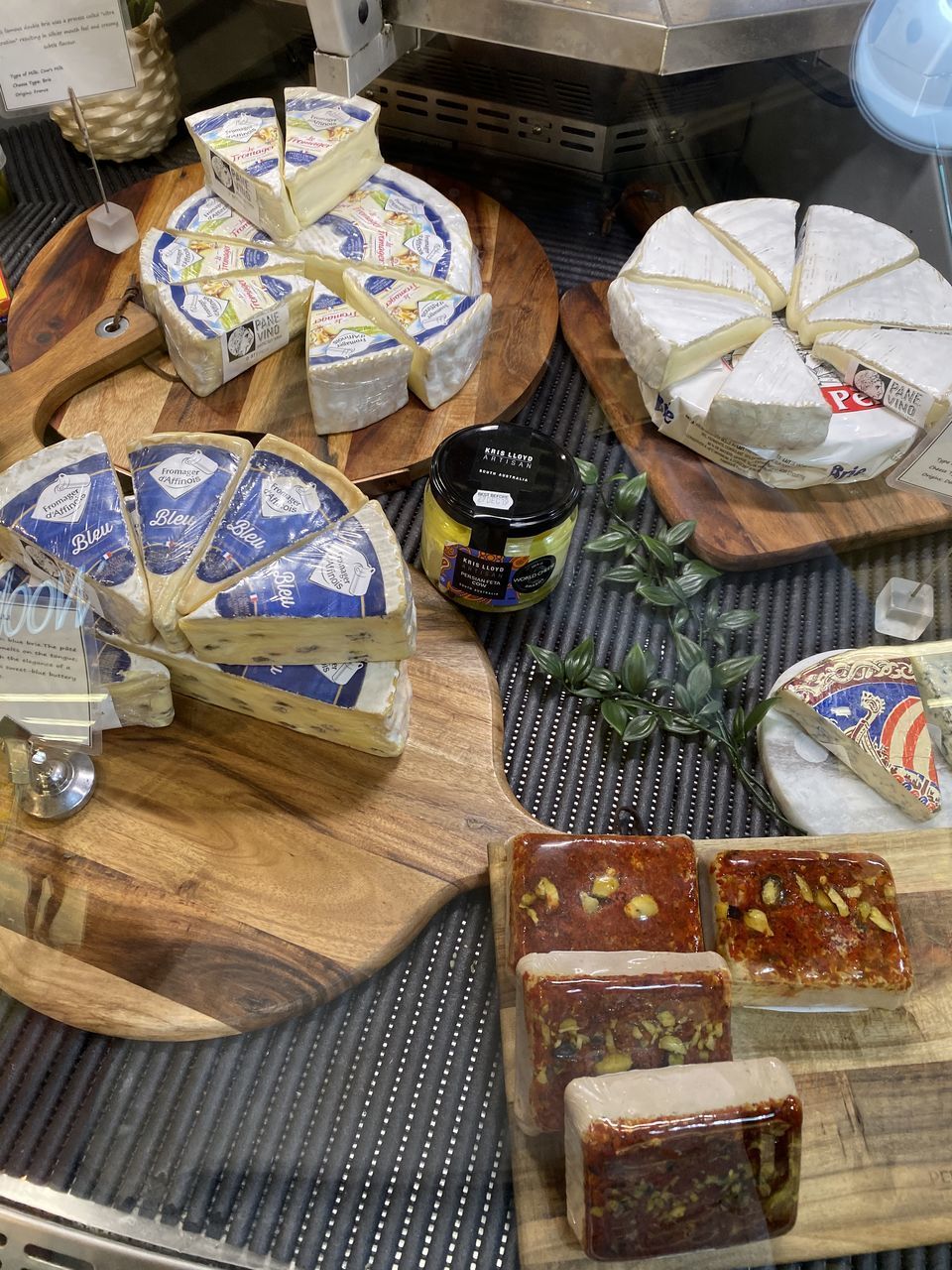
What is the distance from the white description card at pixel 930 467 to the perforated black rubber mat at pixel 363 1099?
0.25 meters

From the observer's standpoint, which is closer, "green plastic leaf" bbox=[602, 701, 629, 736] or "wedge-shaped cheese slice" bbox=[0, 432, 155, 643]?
"wedge-shaped cheese slice" bbox=[0, 432, 155, 643]

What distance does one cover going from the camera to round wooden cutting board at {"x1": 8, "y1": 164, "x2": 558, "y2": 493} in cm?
177

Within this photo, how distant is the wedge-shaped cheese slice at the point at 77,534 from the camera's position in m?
1.34

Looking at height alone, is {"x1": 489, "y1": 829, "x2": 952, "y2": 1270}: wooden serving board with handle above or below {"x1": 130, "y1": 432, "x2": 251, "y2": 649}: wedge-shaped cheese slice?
below

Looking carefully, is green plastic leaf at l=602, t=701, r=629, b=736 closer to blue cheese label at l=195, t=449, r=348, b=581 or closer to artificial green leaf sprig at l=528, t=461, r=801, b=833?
artificial green leaf sprig at l=528, t=461, r=801, b=833

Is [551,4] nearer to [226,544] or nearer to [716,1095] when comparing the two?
[226,544]

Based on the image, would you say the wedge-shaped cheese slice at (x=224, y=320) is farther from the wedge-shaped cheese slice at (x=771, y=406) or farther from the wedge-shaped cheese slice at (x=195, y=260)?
the wedge-shaped cheese slice at (x=771, y=406)

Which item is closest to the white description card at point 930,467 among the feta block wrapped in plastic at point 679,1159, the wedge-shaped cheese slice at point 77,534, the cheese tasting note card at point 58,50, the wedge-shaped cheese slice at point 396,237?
the feta block wrapped in plastic at point 679,1159

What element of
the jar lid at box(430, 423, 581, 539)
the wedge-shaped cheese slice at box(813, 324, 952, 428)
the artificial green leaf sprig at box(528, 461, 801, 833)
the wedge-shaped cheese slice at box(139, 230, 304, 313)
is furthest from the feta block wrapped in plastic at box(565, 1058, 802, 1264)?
the wedge-shaped cheese slice at box(139, 230, 304, 313)

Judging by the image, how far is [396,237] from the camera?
1924 millimetres

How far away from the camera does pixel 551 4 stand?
1.36 metres

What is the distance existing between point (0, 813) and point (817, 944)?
3.47 feet

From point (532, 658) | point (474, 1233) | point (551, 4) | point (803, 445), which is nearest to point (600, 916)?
point (474, 1233)

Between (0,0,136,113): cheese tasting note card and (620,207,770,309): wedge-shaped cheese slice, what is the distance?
3.15 ft
